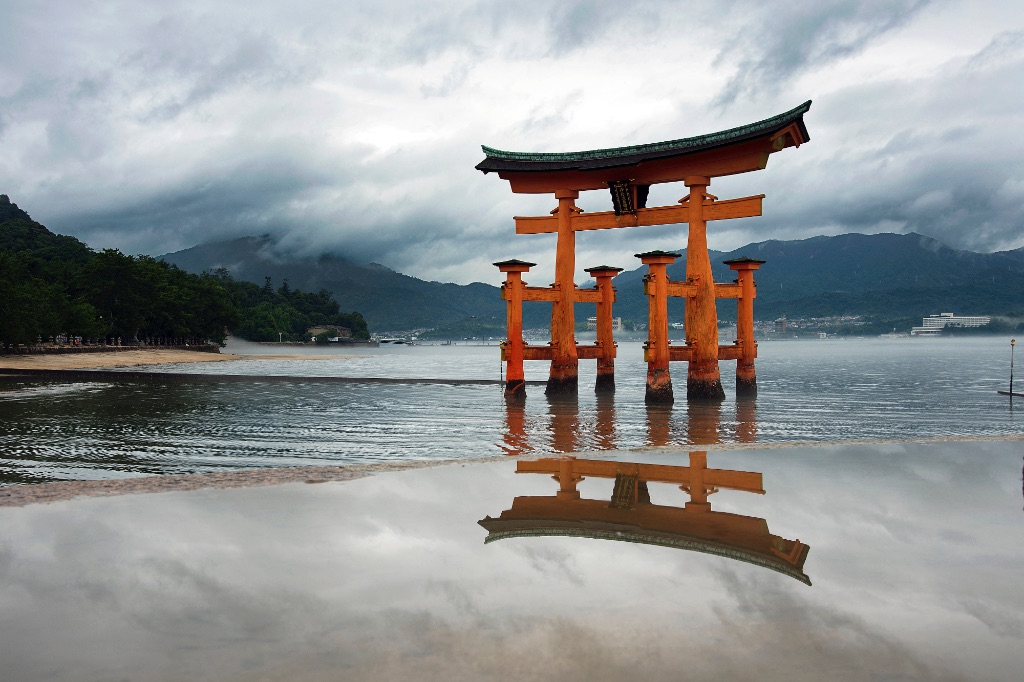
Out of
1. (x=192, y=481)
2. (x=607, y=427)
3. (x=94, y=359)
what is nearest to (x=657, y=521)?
(x=192, y=481)

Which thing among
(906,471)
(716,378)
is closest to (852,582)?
(906,471)

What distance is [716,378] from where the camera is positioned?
23.6m

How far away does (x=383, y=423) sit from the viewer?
17.9m

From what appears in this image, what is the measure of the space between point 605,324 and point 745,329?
201 inches

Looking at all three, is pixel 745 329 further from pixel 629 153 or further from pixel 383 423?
pixel 383 423

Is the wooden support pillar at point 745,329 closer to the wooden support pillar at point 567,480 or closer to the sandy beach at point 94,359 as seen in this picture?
the wooden support pillar at point 567,480

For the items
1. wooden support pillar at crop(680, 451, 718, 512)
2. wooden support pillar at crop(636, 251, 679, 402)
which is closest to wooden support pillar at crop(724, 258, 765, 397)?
wooden support pillar at crop(636, 251, 679, 402)

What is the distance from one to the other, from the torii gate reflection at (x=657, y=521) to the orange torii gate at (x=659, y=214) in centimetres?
1215

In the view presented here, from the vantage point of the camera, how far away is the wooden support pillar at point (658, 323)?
22.3m

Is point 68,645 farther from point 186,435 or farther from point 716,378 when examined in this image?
point 716,378

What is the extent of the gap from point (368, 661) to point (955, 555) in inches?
186

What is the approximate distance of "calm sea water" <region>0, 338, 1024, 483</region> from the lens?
1257cm

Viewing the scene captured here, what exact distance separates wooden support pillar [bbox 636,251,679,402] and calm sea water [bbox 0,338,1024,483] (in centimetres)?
100

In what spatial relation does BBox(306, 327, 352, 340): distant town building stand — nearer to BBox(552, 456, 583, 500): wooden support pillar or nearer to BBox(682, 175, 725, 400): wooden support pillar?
BBox(682, 175, 725, 400): wooden support pillar
